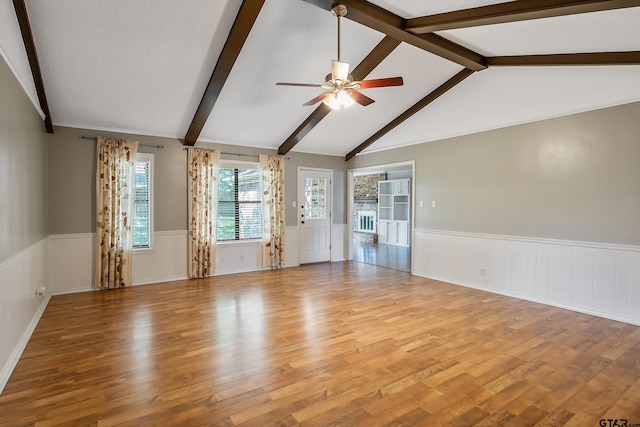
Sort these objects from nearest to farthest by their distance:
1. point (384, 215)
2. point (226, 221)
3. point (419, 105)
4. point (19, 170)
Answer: point (19, 170) → point (419, 105) → point (226, 221) → point (384, 215)

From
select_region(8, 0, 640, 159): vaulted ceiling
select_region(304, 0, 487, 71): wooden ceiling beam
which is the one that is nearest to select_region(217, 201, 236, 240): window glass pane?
select_region(8, 0, 640, 159): vaulted ceiling

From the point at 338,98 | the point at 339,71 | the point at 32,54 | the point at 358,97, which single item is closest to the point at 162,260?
the point at 32,54

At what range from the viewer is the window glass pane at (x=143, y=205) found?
209 inches

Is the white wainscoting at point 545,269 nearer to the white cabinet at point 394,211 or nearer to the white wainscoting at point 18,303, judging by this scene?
the white cabinet at point 394,211

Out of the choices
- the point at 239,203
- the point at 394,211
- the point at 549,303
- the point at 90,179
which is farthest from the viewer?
the point at 394,211

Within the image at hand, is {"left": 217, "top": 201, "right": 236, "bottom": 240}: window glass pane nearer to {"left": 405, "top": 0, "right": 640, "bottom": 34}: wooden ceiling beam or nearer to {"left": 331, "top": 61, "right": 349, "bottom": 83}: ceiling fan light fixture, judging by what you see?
{"left": 331, "top": 61, "right": 349, "bottom": 83}: ceiling fan light fixture

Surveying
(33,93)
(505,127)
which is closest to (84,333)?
(33,93)

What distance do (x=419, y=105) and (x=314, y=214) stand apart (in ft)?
10.3

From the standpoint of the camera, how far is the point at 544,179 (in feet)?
14.3

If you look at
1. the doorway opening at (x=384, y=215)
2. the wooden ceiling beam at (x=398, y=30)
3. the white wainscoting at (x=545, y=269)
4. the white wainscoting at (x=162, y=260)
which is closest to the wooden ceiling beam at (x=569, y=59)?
the wooden ceiling beam at (x=398, y=30)

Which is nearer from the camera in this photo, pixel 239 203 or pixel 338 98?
pixel 338 98

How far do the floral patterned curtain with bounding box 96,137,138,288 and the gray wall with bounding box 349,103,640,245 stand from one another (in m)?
4.93

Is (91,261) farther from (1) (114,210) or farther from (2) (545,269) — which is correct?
(2) (545,269)

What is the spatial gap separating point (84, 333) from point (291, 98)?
380 centimetres
